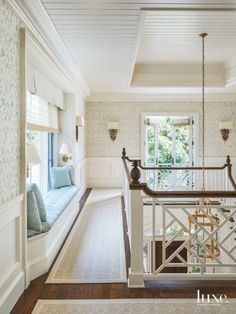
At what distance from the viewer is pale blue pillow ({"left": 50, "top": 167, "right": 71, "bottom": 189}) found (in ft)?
17.8

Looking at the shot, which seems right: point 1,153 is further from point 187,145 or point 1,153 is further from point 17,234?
point 187,145

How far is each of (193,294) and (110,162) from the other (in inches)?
235

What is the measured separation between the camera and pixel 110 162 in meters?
8.45

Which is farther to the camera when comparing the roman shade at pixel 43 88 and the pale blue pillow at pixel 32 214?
the roman shade at pixel 43 88

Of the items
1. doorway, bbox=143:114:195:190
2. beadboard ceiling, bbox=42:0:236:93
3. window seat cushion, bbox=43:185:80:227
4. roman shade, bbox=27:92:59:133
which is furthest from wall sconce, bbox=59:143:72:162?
doorway, bbox=143:114:195:190

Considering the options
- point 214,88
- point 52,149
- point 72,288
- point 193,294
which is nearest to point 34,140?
point 52,149

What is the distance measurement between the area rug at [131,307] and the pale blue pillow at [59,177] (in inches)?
119

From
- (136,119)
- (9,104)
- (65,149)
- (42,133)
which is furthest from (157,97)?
(9,104)

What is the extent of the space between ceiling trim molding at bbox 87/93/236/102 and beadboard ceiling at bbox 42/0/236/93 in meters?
0.73

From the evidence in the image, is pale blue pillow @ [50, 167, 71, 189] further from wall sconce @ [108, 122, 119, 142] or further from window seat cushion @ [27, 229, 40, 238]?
wall sconce @ [108, 122, 119, 142]

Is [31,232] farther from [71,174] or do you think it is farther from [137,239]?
[71,174]

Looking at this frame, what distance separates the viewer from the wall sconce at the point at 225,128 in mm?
7980

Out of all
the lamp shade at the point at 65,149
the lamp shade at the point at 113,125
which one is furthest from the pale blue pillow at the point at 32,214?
the lamp shade at the point at 113,125

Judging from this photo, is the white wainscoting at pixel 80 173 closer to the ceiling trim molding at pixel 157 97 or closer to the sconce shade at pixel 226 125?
the ceiling trim molding at pixel 157 97
